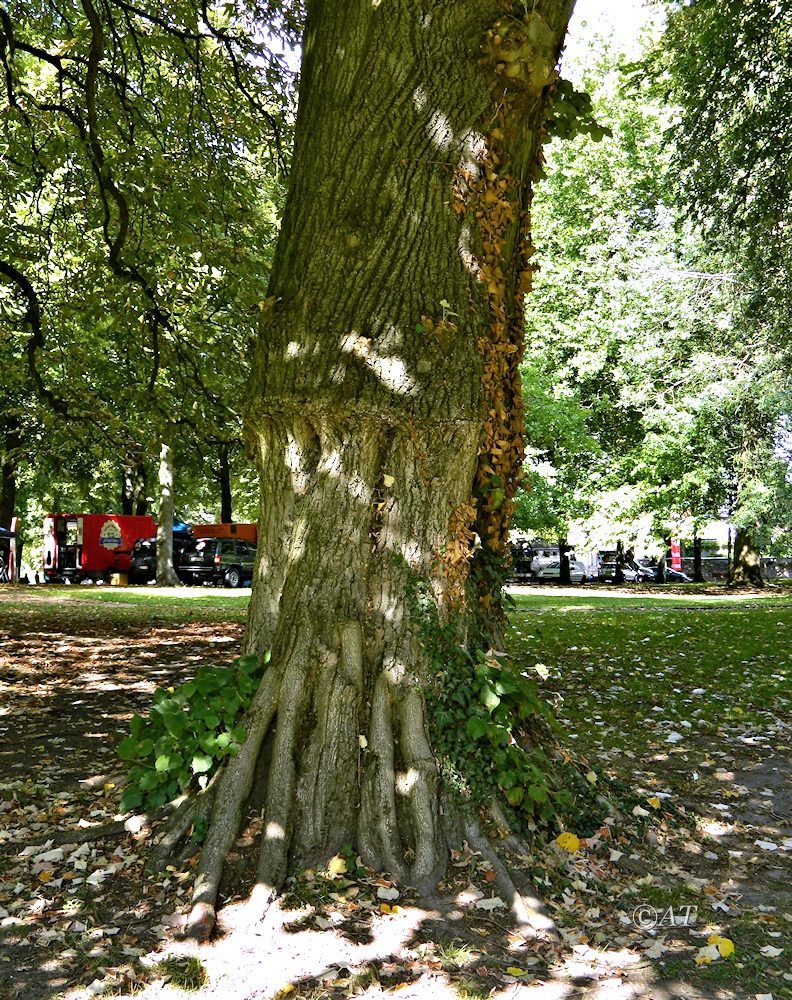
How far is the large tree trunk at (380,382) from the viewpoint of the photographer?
4.21 m

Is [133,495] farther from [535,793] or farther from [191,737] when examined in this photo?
[535,793]

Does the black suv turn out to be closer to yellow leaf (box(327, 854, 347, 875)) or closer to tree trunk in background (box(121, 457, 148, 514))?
tree trunk in background (box(121, 457, 148, 514))

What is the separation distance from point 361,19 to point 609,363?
2517cm

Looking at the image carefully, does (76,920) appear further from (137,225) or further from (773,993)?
(137,225)

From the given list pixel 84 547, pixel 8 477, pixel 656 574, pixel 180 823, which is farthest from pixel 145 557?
pixel 180 823

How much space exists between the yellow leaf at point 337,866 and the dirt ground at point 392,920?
0.05 meters

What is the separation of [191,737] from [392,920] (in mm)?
1406

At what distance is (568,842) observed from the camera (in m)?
4.27

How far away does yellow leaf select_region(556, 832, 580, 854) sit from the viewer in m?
4.25

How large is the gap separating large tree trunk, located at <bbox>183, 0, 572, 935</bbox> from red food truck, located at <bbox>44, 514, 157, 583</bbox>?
29940mm

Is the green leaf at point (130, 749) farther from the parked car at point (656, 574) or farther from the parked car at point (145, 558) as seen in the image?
the parked car at point (656, 574)

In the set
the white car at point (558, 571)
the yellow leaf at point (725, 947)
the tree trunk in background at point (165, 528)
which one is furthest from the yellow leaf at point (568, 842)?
the white car at point (558, 571)

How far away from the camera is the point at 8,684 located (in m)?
8.27

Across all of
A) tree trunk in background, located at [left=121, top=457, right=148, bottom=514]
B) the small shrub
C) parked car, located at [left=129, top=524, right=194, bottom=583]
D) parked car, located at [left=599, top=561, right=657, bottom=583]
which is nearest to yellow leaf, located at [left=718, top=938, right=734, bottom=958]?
the small shrub
